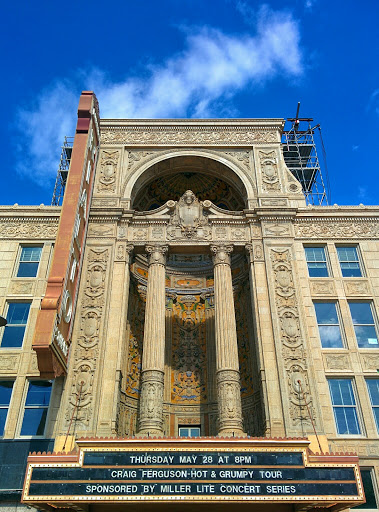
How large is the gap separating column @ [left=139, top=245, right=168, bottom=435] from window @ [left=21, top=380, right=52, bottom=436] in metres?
4.09

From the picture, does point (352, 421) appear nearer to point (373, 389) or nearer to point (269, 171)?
point (373, 389)

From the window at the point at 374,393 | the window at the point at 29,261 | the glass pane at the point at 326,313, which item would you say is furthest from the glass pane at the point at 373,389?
the window at the point at 29,261

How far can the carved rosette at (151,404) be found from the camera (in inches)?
769

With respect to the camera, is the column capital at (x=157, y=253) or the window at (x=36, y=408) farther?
the column capital at (x=157, y=253)

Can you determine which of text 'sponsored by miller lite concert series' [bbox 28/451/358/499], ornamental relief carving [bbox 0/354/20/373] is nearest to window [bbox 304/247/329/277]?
text 'sponsored by miller lite concert series' [bbox 28/451/358/499]

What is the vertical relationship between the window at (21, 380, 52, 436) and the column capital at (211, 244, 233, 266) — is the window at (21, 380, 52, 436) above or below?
below

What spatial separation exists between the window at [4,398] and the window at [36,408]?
81 cm

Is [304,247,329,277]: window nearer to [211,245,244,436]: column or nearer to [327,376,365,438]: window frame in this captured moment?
[211,245,244,436]: column

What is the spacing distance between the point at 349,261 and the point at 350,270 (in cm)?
52

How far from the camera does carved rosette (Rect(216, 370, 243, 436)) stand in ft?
63.3

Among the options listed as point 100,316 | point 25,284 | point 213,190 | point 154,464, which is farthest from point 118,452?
point 213,190

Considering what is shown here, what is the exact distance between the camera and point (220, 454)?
1551 centimetres

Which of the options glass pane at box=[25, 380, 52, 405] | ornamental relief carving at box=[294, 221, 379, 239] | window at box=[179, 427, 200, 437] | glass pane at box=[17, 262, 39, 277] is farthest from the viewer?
window at box=[179, 427, 200, 437]

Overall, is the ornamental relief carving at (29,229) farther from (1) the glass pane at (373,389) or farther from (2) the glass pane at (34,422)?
(1) the glass pane at (373,389)
